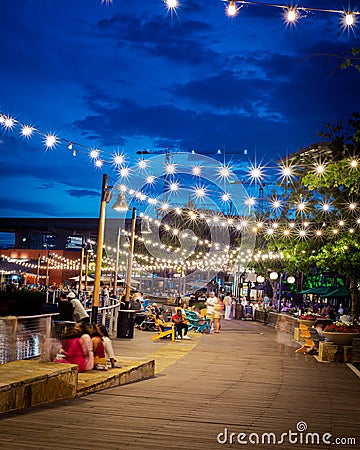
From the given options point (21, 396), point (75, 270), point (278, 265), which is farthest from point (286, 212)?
point (75, 270)

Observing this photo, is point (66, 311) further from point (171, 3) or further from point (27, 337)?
point (171, 3)

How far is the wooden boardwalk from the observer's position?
19.3 feet

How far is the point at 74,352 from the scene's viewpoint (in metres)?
10.1

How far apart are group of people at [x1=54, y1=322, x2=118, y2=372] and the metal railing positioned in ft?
2.47

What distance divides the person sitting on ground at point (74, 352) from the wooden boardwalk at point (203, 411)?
32.9 inches

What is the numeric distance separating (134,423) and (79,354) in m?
3.58

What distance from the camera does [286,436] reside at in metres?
6.44

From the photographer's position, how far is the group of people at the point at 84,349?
10.1m

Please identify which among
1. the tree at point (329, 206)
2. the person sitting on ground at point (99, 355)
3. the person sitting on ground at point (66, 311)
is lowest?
the person sitting on ground at point (99, 355)

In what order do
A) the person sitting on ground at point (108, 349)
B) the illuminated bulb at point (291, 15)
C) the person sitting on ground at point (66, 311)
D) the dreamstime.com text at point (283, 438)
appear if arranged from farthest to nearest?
the person sitting on ground at point (66, 311)
the person sitting on ground at point (108, 349)
the illuminated bulb at point (291, 15)
the dreamstime.com text at point (283, 438)

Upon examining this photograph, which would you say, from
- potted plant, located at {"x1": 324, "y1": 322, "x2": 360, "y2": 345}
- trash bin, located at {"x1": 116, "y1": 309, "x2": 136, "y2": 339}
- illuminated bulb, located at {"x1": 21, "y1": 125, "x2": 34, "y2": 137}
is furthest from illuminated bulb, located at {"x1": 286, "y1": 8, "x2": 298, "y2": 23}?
trash bin, located at {"x1": 116, "y1": 309, "x2": 136, "y2": 339}

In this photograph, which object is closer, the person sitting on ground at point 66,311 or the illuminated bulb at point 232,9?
the illuminated bulb at point 232,9

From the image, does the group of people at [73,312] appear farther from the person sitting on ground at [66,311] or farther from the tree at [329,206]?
the tree at [329,206]

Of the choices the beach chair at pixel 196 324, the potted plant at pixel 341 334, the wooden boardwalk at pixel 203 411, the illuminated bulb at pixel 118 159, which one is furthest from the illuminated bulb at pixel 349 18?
the beach chair at pixel 196 324
